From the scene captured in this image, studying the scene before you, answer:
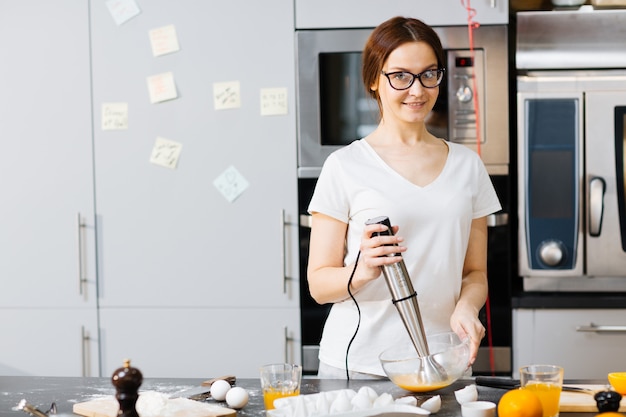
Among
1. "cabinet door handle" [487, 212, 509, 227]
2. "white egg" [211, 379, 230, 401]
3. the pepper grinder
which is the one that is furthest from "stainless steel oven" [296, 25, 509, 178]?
the pepper grinder

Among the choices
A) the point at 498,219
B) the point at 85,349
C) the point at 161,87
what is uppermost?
the point at 161,87

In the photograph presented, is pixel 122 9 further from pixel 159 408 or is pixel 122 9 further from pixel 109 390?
pixel 159 408

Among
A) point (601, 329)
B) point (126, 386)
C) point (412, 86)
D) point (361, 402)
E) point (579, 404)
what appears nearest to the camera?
point (126, 386)

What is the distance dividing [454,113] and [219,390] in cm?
150

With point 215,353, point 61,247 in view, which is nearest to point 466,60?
point 215,353

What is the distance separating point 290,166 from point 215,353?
68 centimetres

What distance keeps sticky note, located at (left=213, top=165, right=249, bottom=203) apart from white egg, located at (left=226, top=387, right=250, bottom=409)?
1.35 metres

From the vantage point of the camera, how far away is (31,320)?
2.95m

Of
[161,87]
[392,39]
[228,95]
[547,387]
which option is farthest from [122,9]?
[547,387]

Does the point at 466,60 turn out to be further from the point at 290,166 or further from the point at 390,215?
the point at 390,215

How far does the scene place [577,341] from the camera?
2730 millimetres

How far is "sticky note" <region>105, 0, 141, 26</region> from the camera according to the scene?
287cm

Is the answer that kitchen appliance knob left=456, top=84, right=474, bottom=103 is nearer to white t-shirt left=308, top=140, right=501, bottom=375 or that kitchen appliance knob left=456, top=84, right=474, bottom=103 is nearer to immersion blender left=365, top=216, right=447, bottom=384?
white t-shirt left=308, top=140, right=501, bottom=375

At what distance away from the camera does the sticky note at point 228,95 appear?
112 inches
